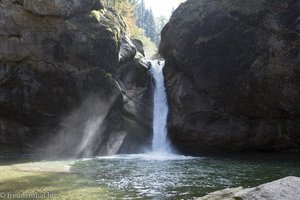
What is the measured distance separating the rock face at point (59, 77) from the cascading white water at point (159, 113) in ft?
7.96

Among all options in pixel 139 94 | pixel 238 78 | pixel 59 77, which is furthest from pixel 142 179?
pixel 139 94

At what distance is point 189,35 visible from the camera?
3481cm

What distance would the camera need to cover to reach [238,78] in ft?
106

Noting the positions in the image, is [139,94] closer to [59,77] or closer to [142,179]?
[59,77]

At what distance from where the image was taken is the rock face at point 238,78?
30.9 metres

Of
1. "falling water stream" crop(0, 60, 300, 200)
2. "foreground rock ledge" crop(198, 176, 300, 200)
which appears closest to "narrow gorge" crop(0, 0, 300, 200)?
"falling water stream" crop(0, 60, 300, 200)

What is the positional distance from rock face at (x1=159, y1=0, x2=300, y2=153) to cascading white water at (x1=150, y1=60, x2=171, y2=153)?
2.88ft

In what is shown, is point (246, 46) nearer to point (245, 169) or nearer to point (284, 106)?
point (284, 106)

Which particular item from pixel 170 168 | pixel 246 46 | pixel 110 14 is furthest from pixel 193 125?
pixel 110 14

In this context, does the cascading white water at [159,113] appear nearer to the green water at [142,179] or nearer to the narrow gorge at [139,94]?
the narrow gorge at [139,94]

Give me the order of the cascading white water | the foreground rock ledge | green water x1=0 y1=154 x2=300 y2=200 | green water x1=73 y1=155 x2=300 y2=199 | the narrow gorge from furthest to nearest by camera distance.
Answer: the cascading white water, the narrow gorge, green water x1=73 y1=155 x2=300 y2=199, green water x1=0 y1=154 x2=300 y2=200, the foreground rock ledge

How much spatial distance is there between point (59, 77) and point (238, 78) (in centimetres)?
1517

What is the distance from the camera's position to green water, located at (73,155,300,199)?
614 inches

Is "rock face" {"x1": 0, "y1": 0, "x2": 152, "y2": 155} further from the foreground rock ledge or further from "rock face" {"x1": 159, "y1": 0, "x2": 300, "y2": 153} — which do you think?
the foreground rock ledge
